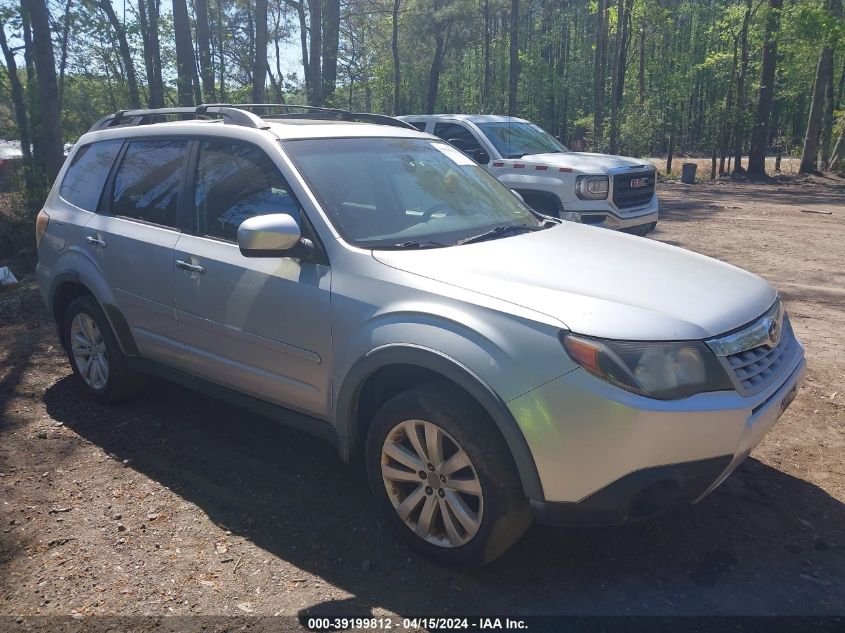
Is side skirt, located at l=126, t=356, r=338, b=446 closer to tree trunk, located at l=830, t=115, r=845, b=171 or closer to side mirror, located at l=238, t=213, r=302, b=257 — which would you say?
side mirror, located at l=238, t=213, r=302, b=257

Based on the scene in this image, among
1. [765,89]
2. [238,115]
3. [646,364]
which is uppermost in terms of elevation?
[765,89]

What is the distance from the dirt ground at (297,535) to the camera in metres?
2.87

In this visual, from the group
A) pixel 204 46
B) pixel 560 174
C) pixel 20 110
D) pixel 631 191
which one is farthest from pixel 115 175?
pixel 204 46

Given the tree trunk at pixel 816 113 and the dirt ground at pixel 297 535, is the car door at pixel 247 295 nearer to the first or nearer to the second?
the dirt ground at pixel 297 535

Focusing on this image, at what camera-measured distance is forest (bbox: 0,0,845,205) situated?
17.6m

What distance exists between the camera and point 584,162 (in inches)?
374

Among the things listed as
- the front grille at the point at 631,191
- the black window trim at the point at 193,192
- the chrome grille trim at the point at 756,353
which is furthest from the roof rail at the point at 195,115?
the front grille at the point at 631,191

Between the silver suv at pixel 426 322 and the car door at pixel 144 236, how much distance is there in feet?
0.05

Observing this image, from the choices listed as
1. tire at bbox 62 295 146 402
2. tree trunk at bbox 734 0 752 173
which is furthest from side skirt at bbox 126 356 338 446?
tree trunk at bbox 734 0 752 173

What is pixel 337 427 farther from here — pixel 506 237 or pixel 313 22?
pixel 313 22

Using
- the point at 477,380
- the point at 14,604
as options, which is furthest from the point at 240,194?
the point at 14,604

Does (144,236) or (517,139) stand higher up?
(517,139)

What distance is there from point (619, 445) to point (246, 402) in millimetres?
2118

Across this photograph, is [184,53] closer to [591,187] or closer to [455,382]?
[591,187]
